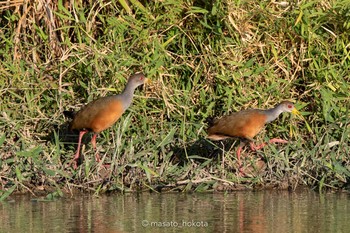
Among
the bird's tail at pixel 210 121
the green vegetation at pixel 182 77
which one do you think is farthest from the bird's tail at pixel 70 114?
the bird's tail at pixel 210 121

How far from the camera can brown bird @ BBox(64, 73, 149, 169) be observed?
1094cm

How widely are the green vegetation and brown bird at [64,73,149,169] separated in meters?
0.15

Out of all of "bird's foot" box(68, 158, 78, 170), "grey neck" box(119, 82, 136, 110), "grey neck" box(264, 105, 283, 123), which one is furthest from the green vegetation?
"grey neck" box(264, 105, 283, 123)

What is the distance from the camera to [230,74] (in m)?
11.5

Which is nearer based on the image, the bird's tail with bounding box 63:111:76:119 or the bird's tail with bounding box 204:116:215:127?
the bird's tail with bounding box 204:116:215:127

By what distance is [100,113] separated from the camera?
1091 centimetres

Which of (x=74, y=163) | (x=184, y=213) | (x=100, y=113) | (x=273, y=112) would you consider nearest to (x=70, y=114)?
(x=100, y=113)

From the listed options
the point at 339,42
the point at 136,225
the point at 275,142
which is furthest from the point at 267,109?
the point at 136,225

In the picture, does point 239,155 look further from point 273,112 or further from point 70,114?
point 70,114

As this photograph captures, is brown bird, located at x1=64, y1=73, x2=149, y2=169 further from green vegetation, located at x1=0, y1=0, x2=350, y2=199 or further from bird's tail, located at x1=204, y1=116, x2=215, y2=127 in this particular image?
bird's tail, located at x1=204, y1=116, x2=215, y2=127

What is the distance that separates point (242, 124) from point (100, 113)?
1398 mm

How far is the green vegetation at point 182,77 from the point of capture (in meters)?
10.9

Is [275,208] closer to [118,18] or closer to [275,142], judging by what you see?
[275,142]

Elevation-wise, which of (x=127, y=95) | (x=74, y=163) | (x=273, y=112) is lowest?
(x=74, y=163)
